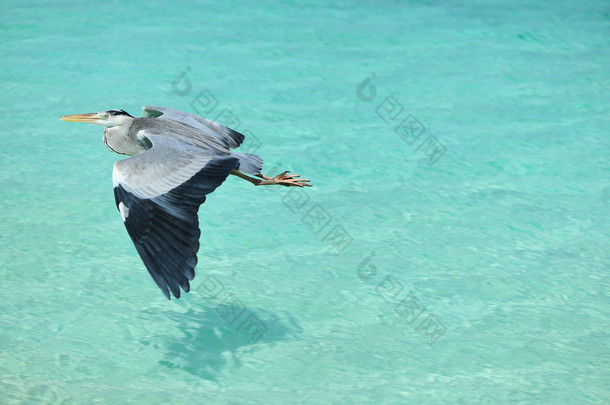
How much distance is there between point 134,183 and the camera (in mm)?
3855

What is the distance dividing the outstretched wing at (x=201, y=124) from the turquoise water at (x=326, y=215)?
2.76 feet

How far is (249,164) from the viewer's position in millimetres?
4352

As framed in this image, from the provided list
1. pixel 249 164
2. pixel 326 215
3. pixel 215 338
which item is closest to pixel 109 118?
pixel 249 164

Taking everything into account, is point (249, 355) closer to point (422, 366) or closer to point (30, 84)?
point (422, 366)

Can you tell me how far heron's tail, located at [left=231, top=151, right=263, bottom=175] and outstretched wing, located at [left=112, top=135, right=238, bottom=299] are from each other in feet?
0.44

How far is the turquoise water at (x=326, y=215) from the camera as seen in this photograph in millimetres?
4402

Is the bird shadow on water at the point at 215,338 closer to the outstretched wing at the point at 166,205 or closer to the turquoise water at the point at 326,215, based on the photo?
the turquoise water at the point at 326,215

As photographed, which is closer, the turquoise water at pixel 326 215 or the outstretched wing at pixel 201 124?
the turquoise water at pixel 326 215

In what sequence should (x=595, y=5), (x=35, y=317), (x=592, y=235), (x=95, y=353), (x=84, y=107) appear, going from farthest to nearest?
1. (x=595, y=5)
2. (x=84, y=107)
3. (x=592, y=235)
4. (x=35, y=317)
5. (x=95, y=353)

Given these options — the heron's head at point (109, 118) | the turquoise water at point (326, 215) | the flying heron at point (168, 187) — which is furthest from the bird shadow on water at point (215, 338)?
the heron's head at point (109, 118)

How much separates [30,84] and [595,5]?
7.47m

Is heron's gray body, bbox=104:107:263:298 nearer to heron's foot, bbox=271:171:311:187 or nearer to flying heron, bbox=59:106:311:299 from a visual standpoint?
flying heron, bbox=59:106:311:299

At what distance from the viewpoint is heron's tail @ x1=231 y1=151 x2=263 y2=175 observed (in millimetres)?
4281

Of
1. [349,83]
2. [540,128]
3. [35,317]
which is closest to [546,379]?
[35,317]
